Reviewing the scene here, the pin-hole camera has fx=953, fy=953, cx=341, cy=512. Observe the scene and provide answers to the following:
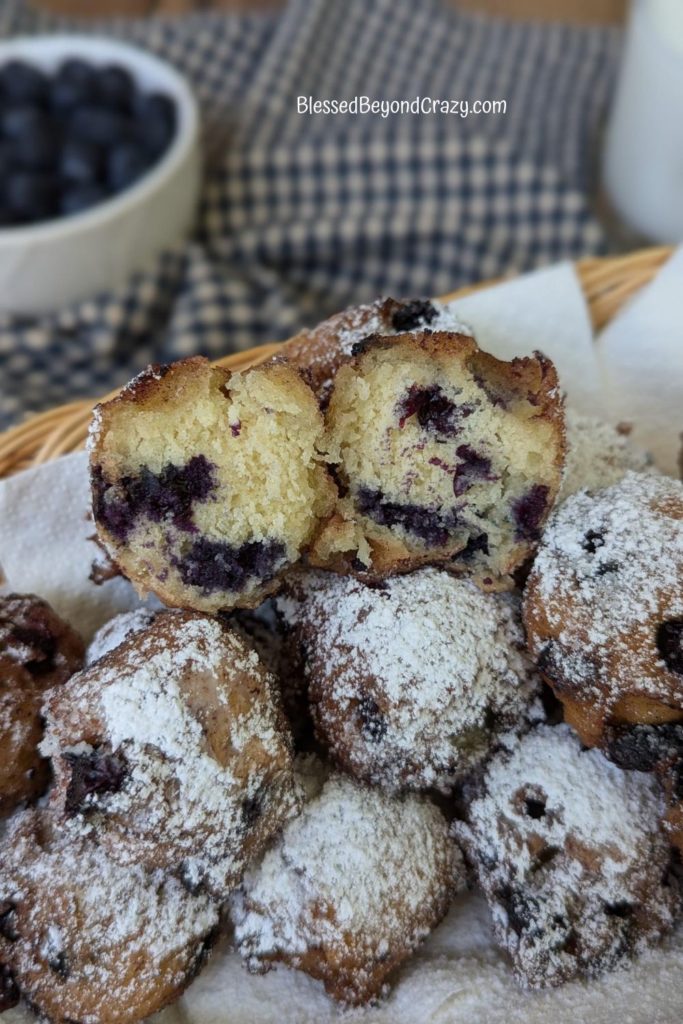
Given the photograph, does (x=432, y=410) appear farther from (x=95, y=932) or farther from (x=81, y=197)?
(x=81, y=197)

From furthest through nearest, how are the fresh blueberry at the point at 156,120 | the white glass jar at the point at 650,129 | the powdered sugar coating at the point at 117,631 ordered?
the fresh blueberry at the point at 156,120, the white glass jar at the point at 650,129, the powdered sugar coating at the point at 117,631

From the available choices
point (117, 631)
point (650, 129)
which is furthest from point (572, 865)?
point (650, 129)

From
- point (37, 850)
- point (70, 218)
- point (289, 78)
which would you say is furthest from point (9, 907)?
point (289, 78)

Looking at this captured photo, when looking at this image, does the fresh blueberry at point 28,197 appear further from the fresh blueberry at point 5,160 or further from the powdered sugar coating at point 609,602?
the powdered sugar coating at point 609,602

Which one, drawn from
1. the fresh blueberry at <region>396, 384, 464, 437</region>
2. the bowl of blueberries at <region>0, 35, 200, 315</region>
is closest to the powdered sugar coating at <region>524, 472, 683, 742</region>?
the fresh blueberry at <region>396, 384, 464, 437</region>

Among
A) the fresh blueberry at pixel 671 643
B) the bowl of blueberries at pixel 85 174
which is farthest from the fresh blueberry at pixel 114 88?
the fresh blueberry at pixel 671 643
